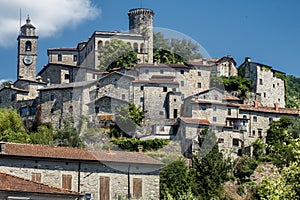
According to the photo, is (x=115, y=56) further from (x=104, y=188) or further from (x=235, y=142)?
(x=104, y=188)

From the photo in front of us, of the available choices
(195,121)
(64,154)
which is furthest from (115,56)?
(64,154)

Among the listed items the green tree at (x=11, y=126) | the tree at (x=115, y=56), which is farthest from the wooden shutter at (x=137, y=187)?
the tree at (x=115, y=56)

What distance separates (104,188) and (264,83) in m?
47.0

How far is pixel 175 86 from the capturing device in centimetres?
6988

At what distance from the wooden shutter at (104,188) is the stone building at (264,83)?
142ft

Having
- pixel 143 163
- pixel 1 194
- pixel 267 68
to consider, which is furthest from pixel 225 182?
pixel 1 194

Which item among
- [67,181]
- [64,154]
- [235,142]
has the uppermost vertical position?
[235,142]

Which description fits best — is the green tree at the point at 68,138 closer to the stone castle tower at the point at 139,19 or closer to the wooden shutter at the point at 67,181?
the wooden shutter at the point at 67,181

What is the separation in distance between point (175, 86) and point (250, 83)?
14.3 metres

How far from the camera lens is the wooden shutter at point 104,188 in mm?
38406

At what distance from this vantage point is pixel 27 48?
90000 millimetres

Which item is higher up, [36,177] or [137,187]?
[36,177]

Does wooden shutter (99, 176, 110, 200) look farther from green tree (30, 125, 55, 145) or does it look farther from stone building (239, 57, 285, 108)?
stone building (239, 57, 285, 108)

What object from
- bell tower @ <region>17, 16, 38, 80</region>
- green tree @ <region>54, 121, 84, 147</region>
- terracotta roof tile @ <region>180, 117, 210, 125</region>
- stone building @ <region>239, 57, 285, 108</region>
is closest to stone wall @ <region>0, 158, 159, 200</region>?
green tree @ <region>54, 121, 84, 147</region>
